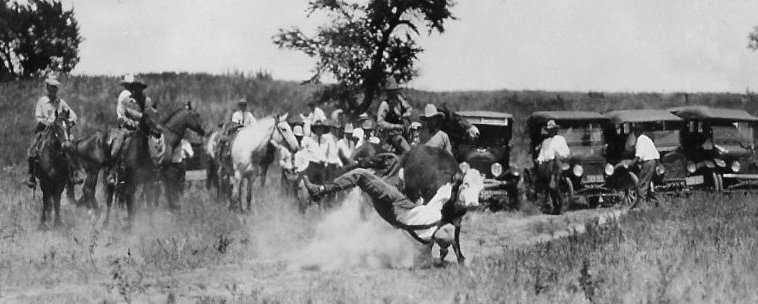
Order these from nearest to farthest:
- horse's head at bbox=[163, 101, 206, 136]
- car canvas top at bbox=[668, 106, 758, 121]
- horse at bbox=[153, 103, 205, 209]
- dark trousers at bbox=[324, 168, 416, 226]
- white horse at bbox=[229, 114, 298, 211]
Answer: dark trousers at bbox=[324, 168, 416, 226], horse at bbox=[153, 103, 205, 209], horse's head at bbox=[163, 101, 206, 136], white horse at bbox=[229, 114, 298, 211], car canvas top at bbox=[668, 106, 758, 121]

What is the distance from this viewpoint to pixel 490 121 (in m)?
19.5

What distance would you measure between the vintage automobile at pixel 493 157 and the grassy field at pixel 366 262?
10.7ft

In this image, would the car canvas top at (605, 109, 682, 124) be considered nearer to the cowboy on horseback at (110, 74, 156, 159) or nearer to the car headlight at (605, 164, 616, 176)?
the car headlight at (605, 164, 616, 176)

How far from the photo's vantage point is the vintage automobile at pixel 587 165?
18875 mm

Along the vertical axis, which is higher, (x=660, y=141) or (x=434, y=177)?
(x=660, y=141)

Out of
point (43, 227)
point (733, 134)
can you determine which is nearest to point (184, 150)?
point (43, 227)

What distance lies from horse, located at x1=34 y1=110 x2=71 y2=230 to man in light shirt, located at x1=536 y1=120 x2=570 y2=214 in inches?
381

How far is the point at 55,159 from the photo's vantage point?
595 inches

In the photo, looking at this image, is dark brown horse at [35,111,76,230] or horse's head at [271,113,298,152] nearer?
dark brown horse at [35,111,76,230]

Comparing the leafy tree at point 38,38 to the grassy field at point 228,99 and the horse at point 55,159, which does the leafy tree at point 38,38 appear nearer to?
the grassy field at point 228,99

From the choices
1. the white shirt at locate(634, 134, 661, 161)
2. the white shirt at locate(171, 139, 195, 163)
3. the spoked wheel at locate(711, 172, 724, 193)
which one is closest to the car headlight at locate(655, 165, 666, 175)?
the white shirt at locate(634, 134, 661, 161)

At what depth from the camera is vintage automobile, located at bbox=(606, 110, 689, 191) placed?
19.5 m

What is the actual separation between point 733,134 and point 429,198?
12372mm

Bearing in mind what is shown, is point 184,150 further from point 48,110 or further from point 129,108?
point 129,108
